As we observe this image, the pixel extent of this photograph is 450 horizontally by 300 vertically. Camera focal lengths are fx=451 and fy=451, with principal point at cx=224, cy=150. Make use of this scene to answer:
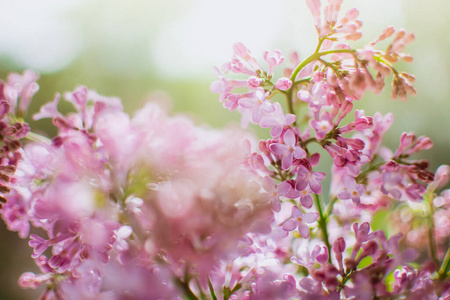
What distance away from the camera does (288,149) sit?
0.43 m

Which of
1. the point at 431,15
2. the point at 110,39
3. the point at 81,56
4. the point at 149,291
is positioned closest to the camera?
the point at 149,291

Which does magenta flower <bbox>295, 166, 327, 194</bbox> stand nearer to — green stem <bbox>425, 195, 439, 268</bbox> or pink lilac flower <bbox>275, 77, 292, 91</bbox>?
pink lilac flower <bbox>275, 77, 292, 91</bbox>

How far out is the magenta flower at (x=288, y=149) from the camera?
0.42m

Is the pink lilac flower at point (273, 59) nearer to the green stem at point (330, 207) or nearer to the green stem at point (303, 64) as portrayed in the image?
the green stem at point (303, 64)

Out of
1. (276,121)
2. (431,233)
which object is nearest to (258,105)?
(276,121)

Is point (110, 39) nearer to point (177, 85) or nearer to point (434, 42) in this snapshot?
point (177, 85)

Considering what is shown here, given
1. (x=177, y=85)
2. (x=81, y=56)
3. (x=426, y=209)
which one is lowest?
(x=177, y=85)

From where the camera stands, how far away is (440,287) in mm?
437

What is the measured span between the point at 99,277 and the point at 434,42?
4.37m

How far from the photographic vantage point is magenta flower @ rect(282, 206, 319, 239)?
45cm

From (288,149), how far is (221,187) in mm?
86

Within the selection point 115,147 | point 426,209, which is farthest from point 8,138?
point 426,209

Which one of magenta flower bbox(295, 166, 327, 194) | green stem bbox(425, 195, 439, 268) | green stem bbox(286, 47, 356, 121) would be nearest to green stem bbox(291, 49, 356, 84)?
green stem bbox(286, 47, 356, 121)

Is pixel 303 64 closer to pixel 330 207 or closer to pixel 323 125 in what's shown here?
pixel 323 125
